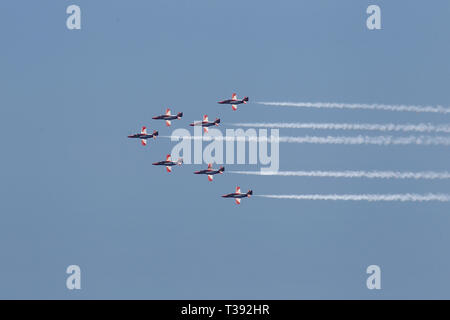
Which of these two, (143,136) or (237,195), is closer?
(237,195)

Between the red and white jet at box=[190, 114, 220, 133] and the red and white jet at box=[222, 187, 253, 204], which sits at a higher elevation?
the red and white jet at box=[190, 114, 220, 133]

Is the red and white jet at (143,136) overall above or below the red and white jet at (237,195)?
above

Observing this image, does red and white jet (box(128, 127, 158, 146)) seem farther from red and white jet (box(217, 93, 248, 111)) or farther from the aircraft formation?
red and white jet (box(217, 93, 248, 111))

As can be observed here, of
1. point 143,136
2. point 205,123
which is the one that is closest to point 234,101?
point 205,123

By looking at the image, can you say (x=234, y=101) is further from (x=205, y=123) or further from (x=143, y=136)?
(x=143, y=136)

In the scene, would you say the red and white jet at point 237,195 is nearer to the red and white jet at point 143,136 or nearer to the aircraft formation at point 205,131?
the aircraft formation at point 205,131

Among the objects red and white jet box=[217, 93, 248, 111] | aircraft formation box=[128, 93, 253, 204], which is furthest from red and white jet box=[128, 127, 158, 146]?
red and white jet box=[217, 93, 248, 111]

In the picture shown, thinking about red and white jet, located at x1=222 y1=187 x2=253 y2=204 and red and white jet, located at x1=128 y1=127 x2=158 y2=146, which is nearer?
red and white jet, located at x1=222 y1=187 x2=253 y2=204

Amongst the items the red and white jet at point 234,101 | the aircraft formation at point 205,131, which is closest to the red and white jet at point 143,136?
the aircraft formation at point 205,131

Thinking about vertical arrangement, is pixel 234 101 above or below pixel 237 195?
above

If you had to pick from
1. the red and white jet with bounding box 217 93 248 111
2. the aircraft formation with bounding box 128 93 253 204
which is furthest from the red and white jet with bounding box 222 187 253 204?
the red and white jet with bounding box 217 93 248 111
